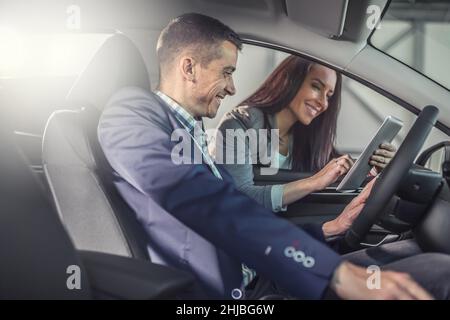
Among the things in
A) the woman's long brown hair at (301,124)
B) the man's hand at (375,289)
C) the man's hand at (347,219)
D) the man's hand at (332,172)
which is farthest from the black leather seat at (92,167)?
the woman's long brown hair at (301,124)

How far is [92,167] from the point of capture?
4.39 ft

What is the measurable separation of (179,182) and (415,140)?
1.95 feet

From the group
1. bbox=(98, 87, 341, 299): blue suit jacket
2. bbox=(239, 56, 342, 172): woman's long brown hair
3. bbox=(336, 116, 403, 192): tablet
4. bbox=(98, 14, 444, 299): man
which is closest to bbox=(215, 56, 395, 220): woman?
bbox=(239, 56, 342, 172): woman's long brown hair

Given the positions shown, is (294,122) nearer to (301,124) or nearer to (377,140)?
(301,124)

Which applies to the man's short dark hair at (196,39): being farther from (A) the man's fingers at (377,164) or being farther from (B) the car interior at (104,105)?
(A) the man's fingers at (377,164)

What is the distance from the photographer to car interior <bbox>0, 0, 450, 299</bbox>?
1.09 metres

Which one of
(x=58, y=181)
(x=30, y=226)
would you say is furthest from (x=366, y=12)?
(x=30, y=226)

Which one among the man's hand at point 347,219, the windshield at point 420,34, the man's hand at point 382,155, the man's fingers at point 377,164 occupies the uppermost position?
the windshield at point 420,34

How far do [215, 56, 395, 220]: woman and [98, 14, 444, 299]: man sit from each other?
541 mm

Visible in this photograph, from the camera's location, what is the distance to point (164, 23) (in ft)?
6.07

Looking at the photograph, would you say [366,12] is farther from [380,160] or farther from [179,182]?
[179,182]

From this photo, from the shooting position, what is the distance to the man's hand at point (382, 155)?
5.70 ft

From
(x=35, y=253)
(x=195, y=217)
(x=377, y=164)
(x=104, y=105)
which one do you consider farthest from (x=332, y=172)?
(x=35, y=253)

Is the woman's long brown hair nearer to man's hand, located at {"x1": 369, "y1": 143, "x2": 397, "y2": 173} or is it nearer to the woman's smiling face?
the woman's smiling face
